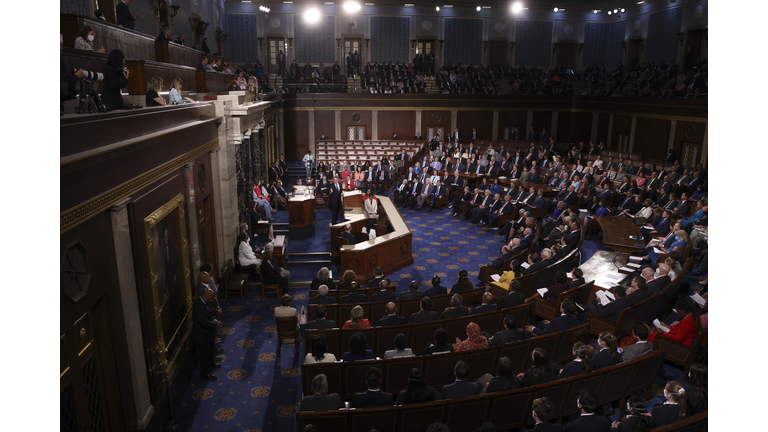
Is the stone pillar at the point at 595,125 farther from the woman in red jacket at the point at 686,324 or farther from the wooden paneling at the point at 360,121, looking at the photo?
the woman in red jacket at the point at 686,324

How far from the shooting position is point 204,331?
6.77 metres

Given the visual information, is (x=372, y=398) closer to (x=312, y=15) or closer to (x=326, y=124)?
(x=326, y=124)

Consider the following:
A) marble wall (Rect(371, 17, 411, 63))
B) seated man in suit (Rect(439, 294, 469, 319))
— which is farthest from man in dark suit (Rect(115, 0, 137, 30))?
marble wall (Rect(371, 17, 411, 63))

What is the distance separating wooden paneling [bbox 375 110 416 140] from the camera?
998 inches

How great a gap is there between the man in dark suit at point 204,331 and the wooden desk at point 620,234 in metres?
8.87

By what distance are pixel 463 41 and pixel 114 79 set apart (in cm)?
2748

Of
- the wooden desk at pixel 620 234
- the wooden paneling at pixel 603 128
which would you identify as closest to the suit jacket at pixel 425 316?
the wooden desk at pixel 620 234

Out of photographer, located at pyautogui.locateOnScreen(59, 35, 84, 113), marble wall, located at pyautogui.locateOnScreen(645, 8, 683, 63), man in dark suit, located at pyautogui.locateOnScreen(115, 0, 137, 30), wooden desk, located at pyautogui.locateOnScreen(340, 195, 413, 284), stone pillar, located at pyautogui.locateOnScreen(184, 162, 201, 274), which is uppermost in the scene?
marble wall, located at pyautogui.locateOnScreen(645, 8, 683, 63)

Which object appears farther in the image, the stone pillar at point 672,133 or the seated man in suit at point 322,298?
the stone pillar at point 672,133

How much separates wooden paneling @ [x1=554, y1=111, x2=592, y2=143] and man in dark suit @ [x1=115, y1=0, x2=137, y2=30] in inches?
851

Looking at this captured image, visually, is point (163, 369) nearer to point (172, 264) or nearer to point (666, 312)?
point (172, 264)

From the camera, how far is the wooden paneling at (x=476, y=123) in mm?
25609

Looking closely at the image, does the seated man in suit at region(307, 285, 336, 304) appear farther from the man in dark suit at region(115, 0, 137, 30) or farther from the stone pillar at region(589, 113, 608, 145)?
the stone pillar at region(589, 113, 608, 145)

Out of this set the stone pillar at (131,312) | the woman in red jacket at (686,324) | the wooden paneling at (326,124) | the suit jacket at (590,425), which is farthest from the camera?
the wooden paneling at (326,124)
